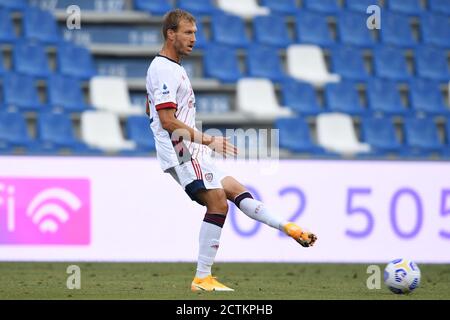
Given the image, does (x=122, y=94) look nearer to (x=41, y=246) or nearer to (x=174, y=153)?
(x=41, y=246)

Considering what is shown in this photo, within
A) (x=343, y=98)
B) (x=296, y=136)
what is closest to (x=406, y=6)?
(x=343, y=98)

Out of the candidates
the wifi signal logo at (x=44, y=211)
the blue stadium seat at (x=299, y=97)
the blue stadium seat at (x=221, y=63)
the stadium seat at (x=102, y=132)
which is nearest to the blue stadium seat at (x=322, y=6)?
the blue stadium seat at (x=299, y=97)

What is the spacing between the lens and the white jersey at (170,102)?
7707mm

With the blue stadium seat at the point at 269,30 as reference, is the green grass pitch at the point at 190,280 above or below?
below

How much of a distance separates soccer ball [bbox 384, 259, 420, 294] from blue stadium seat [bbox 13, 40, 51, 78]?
8.79m

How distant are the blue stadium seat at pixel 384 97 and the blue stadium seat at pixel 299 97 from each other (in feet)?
3.31

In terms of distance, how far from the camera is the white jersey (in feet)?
25.3

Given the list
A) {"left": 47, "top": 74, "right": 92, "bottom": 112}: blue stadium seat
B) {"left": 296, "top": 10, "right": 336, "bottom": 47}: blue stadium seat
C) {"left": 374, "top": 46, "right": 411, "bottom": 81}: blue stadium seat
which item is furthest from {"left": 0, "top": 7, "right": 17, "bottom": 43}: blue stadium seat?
{"left": 374, "top": 46, "right": 411, "bottom": 81}: blue stadium seat

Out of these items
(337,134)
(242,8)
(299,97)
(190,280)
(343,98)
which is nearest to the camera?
(190,280)

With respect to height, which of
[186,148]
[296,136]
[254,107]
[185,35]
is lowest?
[186,148]

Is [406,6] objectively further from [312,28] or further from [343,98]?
[343,98]

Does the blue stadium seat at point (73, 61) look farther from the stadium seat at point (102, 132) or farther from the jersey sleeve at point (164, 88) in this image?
the jersey sleeve at point (164, 88)

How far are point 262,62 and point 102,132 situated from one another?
2.98m

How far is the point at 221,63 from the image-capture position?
16.4 metres
